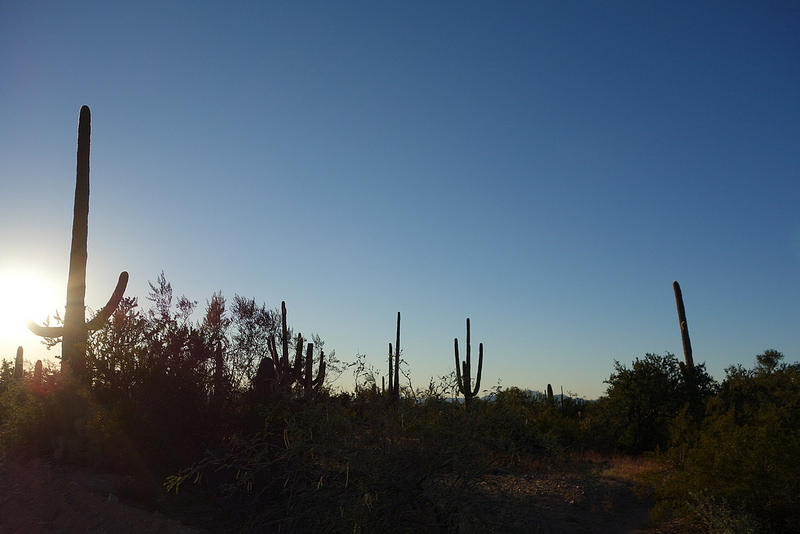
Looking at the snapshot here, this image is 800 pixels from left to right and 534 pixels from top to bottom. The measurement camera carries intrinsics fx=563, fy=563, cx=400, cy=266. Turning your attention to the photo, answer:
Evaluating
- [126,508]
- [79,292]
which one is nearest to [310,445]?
[126,508]

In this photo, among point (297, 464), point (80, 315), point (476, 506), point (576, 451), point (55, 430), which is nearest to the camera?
point (476, 506)

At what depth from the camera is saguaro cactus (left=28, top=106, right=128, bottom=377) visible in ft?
40.7

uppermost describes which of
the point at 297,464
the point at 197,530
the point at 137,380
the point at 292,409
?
the point at 137,380

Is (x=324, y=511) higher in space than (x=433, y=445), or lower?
lower

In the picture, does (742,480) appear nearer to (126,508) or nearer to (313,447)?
(313,447)

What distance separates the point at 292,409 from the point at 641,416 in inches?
667

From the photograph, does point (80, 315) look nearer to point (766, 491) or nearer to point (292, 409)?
point (292, 409)

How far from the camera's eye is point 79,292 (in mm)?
14266

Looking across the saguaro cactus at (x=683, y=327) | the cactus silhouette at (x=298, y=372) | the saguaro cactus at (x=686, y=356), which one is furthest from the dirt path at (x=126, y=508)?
the saguaro cactus at (x=683, y=327)

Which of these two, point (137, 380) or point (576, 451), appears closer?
point (137, 380)

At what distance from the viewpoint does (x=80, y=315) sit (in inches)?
547

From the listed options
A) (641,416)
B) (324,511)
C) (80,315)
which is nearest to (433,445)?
(324,511)

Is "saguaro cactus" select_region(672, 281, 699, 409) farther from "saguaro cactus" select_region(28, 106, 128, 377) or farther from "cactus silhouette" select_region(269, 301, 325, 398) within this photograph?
"saguaro cactus" select_region(28, 106, 128, 377)

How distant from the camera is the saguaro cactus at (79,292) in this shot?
488 inches
